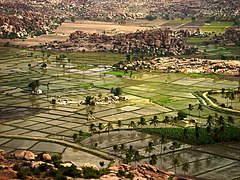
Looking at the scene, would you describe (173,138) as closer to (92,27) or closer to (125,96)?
(125,96)

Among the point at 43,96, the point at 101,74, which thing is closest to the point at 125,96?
the point at 43,96

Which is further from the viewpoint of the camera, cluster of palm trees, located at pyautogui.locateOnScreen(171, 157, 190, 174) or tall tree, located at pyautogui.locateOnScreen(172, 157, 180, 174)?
tall tree, located at pyautogui.locateOnScreen(172, 157, 180, 174)

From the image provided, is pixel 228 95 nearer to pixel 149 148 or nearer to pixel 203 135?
pixel 203 135

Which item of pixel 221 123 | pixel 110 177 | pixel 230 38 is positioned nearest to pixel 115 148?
pixel 110 177

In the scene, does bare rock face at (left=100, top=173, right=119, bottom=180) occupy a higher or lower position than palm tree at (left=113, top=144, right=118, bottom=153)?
higher

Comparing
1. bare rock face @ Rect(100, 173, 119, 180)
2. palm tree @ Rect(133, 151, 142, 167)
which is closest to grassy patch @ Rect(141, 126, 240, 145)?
palm tree @ Rect(133, 151, 142, 167)

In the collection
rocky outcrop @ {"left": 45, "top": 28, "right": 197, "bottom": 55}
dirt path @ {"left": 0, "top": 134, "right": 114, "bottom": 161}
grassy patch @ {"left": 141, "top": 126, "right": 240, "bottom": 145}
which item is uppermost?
rocky outcrop @ {"left": 45, "top": 28, "right": 197, "bottom": 55}

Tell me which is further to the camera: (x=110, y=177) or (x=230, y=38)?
(x=230, y=38)

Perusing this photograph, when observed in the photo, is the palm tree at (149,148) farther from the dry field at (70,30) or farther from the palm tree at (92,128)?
the dry field at (70,30)

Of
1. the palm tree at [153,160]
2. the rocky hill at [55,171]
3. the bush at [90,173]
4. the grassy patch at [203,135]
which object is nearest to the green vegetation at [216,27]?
the grassy patch at [203,135]

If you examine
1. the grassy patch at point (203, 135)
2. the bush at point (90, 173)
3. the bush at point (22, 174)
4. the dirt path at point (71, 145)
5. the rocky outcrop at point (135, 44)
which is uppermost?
the rocky outcrop at point (135, 44)

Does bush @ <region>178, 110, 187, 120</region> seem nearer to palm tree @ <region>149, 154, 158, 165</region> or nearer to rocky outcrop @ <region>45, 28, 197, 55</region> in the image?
palm tree @ <region>149, 154, 158, 165</region>
